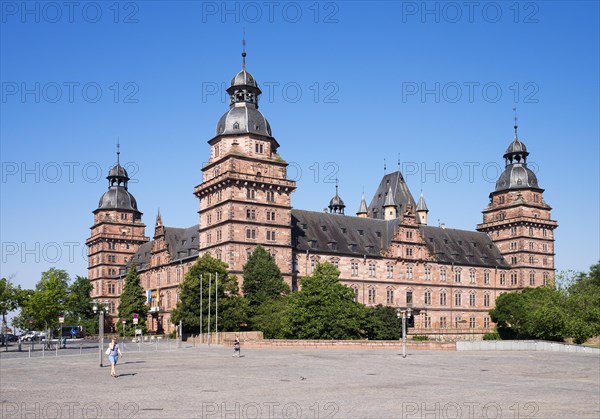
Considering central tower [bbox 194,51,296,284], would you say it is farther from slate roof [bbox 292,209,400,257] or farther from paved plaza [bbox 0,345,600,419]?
paved plaza [bbox 0,345,600,419]

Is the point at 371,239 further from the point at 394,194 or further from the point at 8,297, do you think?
the point at 8,297

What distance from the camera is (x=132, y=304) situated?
113 m

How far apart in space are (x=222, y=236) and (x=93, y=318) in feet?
145

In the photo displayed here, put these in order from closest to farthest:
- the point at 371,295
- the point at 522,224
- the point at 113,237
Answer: the point at 371,295
the point at 522,224
the point at 113,237

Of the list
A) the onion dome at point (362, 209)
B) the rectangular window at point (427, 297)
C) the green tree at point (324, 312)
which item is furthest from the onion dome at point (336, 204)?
the green tree at point (324, 312)

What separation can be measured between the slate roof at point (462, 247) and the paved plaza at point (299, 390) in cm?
7719

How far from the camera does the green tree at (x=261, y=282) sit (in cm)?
8912

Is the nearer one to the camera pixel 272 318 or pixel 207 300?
pixel 272 318

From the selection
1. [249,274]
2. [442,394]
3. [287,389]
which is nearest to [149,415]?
[287,389]

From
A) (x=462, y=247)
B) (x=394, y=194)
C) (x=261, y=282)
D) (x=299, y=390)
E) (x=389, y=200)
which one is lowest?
(x=299, y=390)

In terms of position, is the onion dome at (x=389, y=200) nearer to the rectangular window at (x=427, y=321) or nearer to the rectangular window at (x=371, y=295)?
the rectangular window at (x=427, y=321)

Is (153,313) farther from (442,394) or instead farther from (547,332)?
(442,394)

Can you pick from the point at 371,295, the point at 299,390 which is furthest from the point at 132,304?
the point at 299,390

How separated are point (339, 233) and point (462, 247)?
83.1 ft
